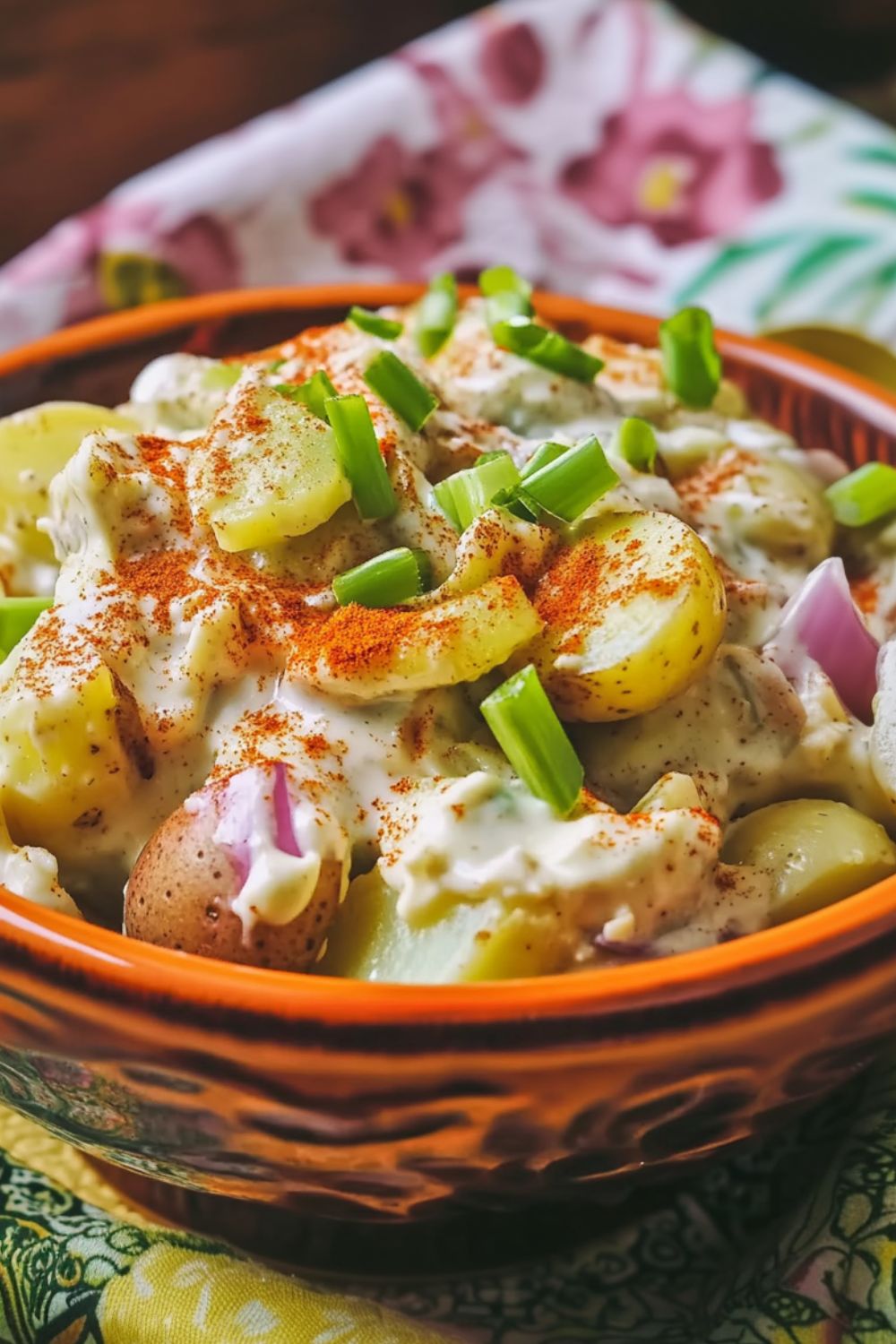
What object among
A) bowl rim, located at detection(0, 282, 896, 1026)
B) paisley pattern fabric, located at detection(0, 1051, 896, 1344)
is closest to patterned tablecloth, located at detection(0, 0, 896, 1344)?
paisley pattern fabric, located at detection(0, 1051, 896, 1344)

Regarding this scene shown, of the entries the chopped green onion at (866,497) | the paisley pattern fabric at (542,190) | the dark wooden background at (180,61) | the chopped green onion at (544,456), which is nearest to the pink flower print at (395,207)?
the paisley pattern fabric at (542,190)

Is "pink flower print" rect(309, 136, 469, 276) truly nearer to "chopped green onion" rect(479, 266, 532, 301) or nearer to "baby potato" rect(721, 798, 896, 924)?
"chopped green onion" rect(479, 266, 532, 301)

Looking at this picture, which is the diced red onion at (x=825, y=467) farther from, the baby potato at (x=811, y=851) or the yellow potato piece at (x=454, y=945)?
the yellow potato piece at (x=454, y=945)

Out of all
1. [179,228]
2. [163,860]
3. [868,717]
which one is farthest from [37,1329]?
[179,228]

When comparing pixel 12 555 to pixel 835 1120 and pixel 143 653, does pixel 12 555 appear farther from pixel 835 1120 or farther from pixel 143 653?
pixel 835 1120

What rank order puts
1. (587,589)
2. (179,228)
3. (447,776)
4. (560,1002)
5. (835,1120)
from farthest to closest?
(179,228), (835,1120), (587,589), (447,776), (560,1002)

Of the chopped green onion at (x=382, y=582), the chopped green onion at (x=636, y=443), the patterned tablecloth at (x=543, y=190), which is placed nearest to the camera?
the chopped green onion at (x=382, y=582)

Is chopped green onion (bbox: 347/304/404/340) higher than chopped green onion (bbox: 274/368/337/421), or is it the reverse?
chopped green onion (bbox: 274/368/337/421)
